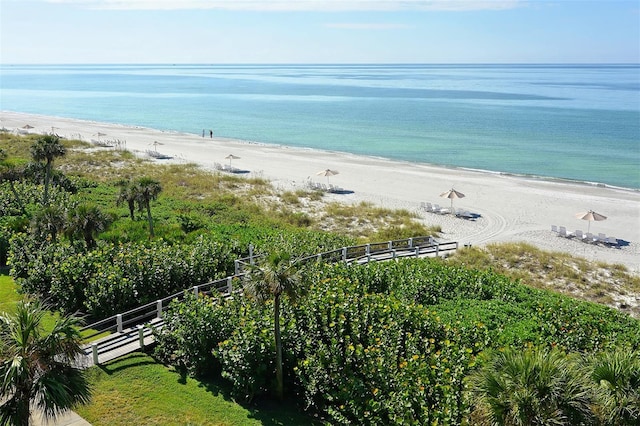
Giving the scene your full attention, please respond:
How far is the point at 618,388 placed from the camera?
10781mm

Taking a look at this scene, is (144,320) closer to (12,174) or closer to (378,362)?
(378,362)

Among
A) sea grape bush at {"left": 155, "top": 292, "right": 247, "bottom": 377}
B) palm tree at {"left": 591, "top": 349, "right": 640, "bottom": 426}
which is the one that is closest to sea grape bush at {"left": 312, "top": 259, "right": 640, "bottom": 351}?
palm tree at {"left": 591, "top": 349, "right": 640, "bottom": 426}

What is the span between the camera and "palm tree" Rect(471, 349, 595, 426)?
10.3m

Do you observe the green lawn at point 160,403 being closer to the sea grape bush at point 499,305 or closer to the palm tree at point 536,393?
the palm tree at point 536,393

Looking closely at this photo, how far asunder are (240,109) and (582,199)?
9791 cm

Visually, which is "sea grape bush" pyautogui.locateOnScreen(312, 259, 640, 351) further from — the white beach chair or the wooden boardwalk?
the white beach chair

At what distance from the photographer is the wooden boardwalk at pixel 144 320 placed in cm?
1738

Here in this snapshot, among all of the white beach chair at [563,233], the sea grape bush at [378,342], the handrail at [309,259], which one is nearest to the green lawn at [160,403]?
the sea grape bush at [378,342]

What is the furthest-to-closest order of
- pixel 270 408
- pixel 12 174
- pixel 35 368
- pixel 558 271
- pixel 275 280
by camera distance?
pixel 12 174 < pixel 558 271 < pixel 270 408 < pixel 275 280 < pixel 35 368

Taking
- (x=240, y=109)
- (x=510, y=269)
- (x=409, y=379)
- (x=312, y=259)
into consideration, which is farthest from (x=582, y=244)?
(x=240, y=109)

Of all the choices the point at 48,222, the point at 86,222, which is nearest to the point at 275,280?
the point at 86,222

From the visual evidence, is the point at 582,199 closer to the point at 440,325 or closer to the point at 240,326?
the point at 440,325

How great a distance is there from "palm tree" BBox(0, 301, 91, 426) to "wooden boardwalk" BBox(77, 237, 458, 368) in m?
1.04

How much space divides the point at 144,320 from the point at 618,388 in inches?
613
